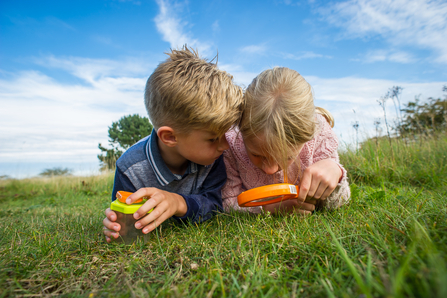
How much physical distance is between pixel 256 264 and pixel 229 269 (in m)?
0.13

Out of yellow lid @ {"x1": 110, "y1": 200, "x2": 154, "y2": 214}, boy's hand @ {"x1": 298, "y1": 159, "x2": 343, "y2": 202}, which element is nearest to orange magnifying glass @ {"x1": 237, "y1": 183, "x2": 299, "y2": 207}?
boy's hand @ {"x1": 298, "y1": 159, "x2": 343, "y2": 202}

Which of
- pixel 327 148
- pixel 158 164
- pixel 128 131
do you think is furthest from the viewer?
pixel 128 131

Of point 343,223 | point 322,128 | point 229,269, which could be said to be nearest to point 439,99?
point 322,128

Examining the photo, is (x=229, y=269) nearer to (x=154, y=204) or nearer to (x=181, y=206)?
(x=154, y=204)

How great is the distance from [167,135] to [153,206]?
69 centimetres

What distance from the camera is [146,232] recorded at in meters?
1.68

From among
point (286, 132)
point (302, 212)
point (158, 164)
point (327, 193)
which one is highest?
point (286, 132)

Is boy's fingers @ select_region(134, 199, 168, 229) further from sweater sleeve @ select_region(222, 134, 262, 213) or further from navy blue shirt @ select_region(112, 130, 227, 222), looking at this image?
sweater sleeve @ select_region(222, 134, 262, 213)

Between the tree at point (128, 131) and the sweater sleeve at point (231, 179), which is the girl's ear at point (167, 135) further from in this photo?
the tree at point (128, 131)

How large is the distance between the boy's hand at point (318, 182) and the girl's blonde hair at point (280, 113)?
8.1 inches

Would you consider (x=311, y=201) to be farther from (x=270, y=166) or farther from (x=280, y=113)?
(x=280, y=113)

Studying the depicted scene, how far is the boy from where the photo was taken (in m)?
1.91

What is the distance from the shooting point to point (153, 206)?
1717 mm

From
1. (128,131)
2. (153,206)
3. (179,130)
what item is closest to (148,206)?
(153,206)
